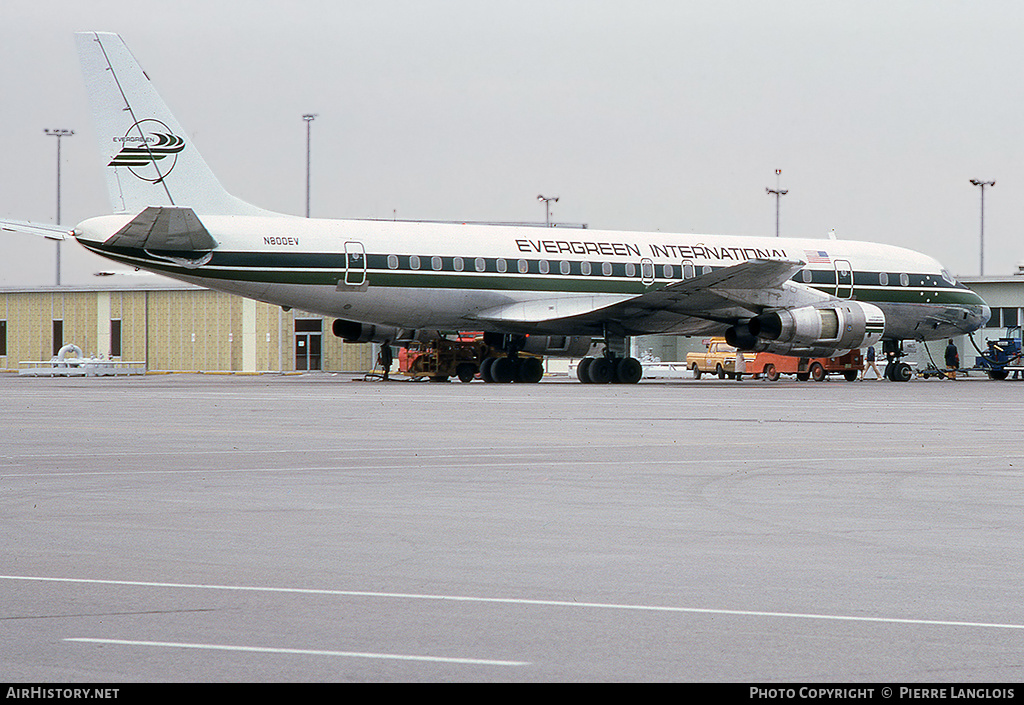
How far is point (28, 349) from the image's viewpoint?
76.0 metres

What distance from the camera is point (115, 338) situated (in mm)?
73125

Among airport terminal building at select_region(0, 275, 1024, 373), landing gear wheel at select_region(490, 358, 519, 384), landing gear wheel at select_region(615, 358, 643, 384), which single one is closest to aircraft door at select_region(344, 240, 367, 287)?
landing gear wheel at select_region(490, 358, 519, 384)

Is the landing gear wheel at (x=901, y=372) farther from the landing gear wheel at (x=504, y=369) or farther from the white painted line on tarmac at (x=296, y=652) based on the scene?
the white painted line on tarmac at (x=296, y=652)

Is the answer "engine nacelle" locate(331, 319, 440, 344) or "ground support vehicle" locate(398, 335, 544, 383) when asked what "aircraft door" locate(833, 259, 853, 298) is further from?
"engine nacelle" locate(331, 319, 440, 344)

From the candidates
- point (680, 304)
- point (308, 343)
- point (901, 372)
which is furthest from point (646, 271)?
point (308, 343)

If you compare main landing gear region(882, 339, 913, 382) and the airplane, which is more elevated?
the airplane

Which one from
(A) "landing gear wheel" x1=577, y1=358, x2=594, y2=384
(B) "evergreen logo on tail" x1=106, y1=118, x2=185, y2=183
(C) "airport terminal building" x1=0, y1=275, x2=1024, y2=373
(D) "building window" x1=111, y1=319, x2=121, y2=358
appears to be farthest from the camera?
(D) "building window" x1=111, y1=319, x2=121, y2=358

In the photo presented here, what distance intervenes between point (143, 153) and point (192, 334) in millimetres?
37309

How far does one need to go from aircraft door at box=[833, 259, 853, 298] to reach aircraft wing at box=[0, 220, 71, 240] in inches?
888

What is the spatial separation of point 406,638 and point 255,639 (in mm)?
604

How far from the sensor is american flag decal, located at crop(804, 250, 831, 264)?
136 feet

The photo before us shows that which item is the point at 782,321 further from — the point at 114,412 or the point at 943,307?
the point at 114,412

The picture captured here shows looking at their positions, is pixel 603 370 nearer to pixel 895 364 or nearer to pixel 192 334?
pixel 895 364

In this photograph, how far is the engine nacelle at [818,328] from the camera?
36250 millimetres
